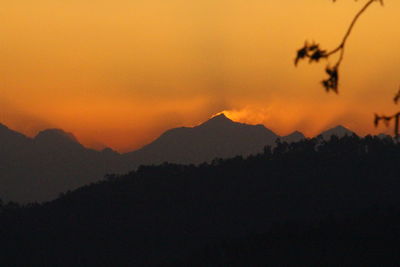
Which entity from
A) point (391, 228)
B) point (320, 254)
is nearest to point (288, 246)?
point (320, 254)

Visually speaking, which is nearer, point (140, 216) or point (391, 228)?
point (391, 228)

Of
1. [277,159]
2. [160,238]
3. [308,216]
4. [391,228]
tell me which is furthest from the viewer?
[277,159]

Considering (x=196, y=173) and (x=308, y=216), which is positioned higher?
(x=196, y=173)

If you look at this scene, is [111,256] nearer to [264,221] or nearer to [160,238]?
[160,238]

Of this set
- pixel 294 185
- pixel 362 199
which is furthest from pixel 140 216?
pixel 362 199

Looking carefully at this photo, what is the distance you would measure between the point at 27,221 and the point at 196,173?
27.7 meters

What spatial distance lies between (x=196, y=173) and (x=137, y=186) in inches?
377

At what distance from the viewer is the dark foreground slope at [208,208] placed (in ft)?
431

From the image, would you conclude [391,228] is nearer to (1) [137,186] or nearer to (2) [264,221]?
(2) [264,221]

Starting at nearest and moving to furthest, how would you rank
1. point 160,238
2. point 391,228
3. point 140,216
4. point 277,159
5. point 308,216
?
point 391,228, point 308,216, point 160,238, point 140,216, point 277,159

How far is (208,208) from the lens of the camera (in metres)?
156

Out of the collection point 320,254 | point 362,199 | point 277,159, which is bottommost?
point 320,254

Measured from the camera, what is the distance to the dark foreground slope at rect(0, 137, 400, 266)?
431ft

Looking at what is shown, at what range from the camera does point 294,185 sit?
15438 centimetres
